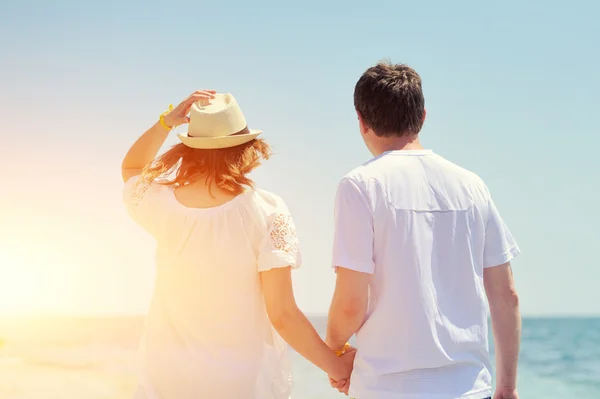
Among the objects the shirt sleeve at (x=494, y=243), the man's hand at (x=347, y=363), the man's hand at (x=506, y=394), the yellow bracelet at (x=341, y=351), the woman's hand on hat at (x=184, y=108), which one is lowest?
the man's hand at (x=506, y=394)

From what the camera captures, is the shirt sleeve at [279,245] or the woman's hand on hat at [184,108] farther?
the woman's hand on hat at [184,108]

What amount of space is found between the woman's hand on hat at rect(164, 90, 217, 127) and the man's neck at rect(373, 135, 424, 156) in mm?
803

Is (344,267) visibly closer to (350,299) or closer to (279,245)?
(350,299)

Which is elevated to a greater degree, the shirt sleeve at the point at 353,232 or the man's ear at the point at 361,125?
the man's ear at the point at 361,125

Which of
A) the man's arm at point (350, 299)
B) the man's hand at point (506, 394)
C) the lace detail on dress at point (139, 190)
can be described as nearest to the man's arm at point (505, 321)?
the man's hand at point (506, 394)

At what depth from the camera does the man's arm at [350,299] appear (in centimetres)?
248

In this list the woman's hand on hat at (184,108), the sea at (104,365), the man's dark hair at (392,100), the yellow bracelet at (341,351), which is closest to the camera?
the man's dark hair at (392,100)

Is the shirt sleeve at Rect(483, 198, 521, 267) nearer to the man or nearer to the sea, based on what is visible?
the man

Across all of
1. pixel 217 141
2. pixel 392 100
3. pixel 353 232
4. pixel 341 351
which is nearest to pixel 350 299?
pixel 353 232

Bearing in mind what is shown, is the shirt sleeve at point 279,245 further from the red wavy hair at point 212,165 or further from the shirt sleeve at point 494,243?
the shirt sleeve at point 494,243

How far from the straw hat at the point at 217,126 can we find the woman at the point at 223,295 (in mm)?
12

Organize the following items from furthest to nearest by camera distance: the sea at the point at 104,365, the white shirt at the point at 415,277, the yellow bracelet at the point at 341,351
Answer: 1. the sea at the point at 104,365
2. the yellow bracelet at the point at 341,351
3. the white shirt at the point at 415,277

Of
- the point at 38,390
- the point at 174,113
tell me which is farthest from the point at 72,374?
the point at 174,113

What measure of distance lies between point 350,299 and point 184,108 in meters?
1.16
